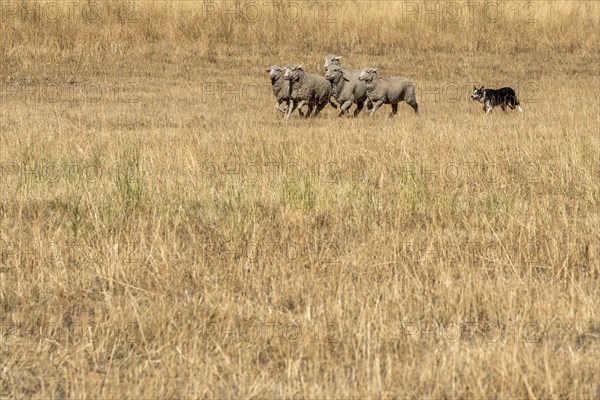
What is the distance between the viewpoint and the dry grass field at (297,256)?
15.1ft

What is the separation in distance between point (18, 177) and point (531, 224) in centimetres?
472

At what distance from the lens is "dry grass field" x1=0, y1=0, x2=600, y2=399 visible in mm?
4605

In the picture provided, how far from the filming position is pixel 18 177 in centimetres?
938

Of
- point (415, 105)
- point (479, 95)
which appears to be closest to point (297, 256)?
point (415, 105)

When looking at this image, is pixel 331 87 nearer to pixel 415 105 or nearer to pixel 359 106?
pixel 359 106

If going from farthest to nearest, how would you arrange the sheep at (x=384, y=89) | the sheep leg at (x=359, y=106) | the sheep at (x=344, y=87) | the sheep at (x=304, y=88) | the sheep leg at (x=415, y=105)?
1. the sheep leg at (x=415, y=105)
2. the sheep leg at (x=359, y=106)
3. the sheep at (x=384, y=89)
4. the sheep at (x=344, y=87)
5. the sheep at (x=304, y=88)

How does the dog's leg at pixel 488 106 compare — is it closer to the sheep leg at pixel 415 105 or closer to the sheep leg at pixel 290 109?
the sheep leg at pixel 415 105

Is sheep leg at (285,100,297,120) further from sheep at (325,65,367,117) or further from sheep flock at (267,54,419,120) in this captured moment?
sheep at (325,65,367,117)

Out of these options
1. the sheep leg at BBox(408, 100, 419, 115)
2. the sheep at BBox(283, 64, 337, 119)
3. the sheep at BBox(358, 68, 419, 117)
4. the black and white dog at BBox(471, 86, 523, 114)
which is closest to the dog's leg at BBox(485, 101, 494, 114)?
the black and white dog at BBox(471, 86, 523, 114)

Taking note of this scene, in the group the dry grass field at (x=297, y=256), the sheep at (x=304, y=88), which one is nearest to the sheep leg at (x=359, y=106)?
the sheep at (x=304, y=88)

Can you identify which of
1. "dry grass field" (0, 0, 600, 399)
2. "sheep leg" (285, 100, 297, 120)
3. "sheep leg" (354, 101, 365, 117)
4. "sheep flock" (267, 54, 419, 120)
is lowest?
"sheep leg" (354, 101, 365, 117)

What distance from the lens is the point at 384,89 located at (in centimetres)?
1848

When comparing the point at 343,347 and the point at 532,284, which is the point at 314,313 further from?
the point at 532,284

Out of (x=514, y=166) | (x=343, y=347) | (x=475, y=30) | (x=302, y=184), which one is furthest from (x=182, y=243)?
(x=475, y=30)
